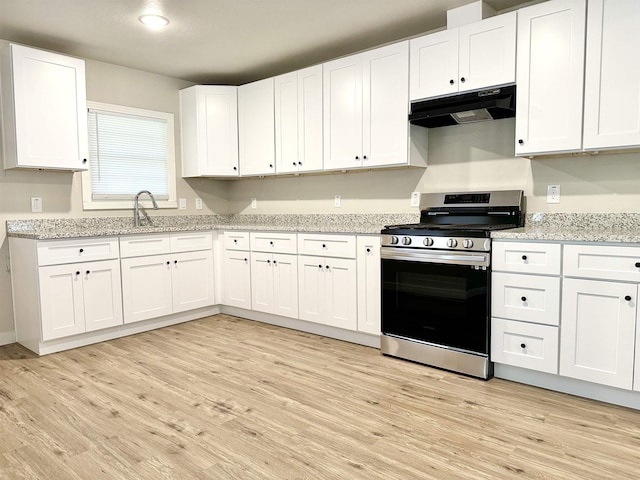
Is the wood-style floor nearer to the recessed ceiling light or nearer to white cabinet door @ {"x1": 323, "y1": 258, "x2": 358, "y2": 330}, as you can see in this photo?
white cabinet door @ {"x1": 323, "y1": 258, "x2": 358, "y2": 330}

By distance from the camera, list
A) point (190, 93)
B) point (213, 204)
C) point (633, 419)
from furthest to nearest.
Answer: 1. point (213, 204)
2. point (190, 93)
3. point (633, 419)

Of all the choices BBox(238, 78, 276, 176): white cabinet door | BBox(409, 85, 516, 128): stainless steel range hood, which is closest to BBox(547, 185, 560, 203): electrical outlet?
BBox(409, 85, 516, 128): stainless steel range hood

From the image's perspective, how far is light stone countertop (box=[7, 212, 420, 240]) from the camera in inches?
139

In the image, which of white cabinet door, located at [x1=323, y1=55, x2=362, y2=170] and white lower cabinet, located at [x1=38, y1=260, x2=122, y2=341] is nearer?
white lower cabinet, located at [x1=38, y1=260, x2=122, y2=341]

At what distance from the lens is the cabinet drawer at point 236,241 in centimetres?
428

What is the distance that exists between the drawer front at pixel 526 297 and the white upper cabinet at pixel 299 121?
190 centimetres

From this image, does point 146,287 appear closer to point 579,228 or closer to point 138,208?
point 138,208

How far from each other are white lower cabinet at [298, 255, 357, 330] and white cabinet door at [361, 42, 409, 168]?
33.4 inches

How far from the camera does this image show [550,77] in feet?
9.05

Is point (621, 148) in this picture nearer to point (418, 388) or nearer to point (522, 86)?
point (522, 86)

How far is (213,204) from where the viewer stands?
516cm

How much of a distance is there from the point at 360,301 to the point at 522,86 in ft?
5.90

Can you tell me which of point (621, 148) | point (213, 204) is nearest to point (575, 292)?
point (621, 148)

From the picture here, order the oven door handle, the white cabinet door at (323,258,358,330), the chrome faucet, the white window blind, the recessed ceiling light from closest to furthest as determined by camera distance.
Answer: the oven door handle < the recessed ceiling light < the white cabinet door at (323,258,358,330) < the white window blind < the chrome faucet
